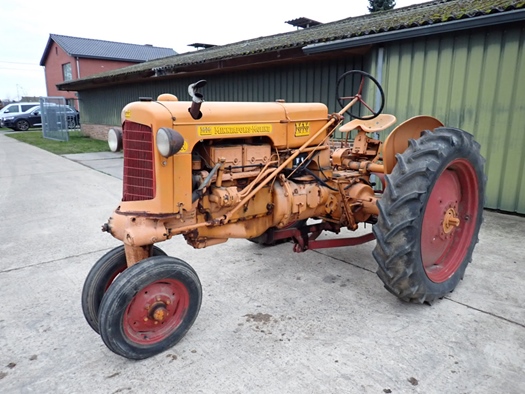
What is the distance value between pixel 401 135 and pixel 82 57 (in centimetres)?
3061

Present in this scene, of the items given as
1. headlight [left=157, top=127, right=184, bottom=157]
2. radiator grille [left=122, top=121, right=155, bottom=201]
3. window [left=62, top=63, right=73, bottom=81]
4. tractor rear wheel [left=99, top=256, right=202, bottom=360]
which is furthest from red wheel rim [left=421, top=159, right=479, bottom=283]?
window [left=62, top=63, right=73, bottom=81]

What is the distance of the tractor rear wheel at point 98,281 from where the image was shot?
2410mm

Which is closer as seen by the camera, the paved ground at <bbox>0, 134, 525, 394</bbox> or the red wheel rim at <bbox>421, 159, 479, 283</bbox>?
the paved ground at <bbox>0, 134, 525, 394</bbox>

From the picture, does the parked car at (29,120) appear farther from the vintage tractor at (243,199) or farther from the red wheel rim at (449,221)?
the red wheel rim at (449,221)

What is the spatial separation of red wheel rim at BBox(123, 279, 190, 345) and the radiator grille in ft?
1.74

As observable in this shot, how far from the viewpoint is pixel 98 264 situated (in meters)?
2.51

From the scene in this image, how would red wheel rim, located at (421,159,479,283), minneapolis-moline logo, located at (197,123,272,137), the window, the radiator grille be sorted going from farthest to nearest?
the window < red wheel rim, located at (421,159,479,283) < minneapolis-moline logo, located at (197,123,272,137) < the radiator grille

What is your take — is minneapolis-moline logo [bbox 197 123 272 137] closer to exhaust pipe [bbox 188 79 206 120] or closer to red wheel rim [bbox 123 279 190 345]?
exhaust pipe [bbox 188 79 206 120]

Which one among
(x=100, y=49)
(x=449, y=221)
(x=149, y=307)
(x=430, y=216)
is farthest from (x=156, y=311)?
(x=100, y=49)

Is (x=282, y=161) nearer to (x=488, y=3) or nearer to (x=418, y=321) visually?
(x=418, y=321)

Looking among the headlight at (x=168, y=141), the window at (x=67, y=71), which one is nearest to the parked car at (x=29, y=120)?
the window at (x=67, y=71)

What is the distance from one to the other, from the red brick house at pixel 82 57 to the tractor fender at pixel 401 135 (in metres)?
28.5

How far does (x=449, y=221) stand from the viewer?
2.97 m

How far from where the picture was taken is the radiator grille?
2.35 metres
